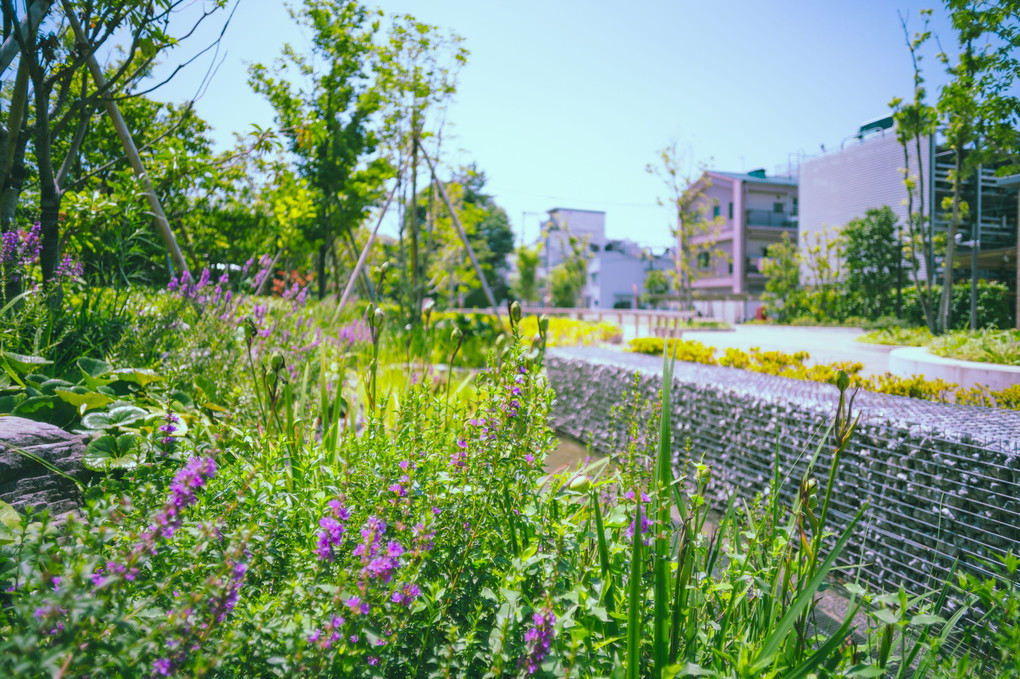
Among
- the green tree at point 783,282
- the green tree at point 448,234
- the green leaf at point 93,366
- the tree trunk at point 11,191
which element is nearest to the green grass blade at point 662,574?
the green leaf at point 93,366

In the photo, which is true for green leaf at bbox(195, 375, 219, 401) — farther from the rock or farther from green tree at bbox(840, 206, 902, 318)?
green tree at bbox(840, 206, 902, 318)

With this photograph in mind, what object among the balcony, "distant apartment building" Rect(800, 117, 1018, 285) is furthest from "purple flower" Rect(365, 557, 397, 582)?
the balcony

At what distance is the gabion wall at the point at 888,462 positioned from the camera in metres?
1.91

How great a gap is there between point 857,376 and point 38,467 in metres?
3.69

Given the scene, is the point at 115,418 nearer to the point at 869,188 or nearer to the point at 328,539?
the point at 328,539

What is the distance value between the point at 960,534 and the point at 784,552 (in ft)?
4.69

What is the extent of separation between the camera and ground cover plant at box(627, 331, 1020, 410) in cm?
283

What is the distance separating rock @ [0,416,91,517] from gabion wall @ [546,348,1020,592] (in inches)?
61.2

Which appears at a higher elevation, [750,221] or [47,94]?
[750,221]

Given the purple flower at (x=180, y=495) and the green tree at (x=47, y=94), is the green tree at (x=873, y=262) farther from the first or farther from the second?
the purple flower at (x=180, y=495)

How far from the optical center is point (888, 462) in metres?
2.29

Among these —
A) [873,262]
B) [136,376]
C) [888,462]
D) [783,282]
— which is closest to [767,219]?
[783,282]

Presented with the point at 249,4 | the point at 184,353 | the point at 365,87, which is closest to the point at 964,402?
the point at 184,353

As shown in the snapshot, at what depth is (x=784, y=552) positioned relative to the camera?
1.14m
